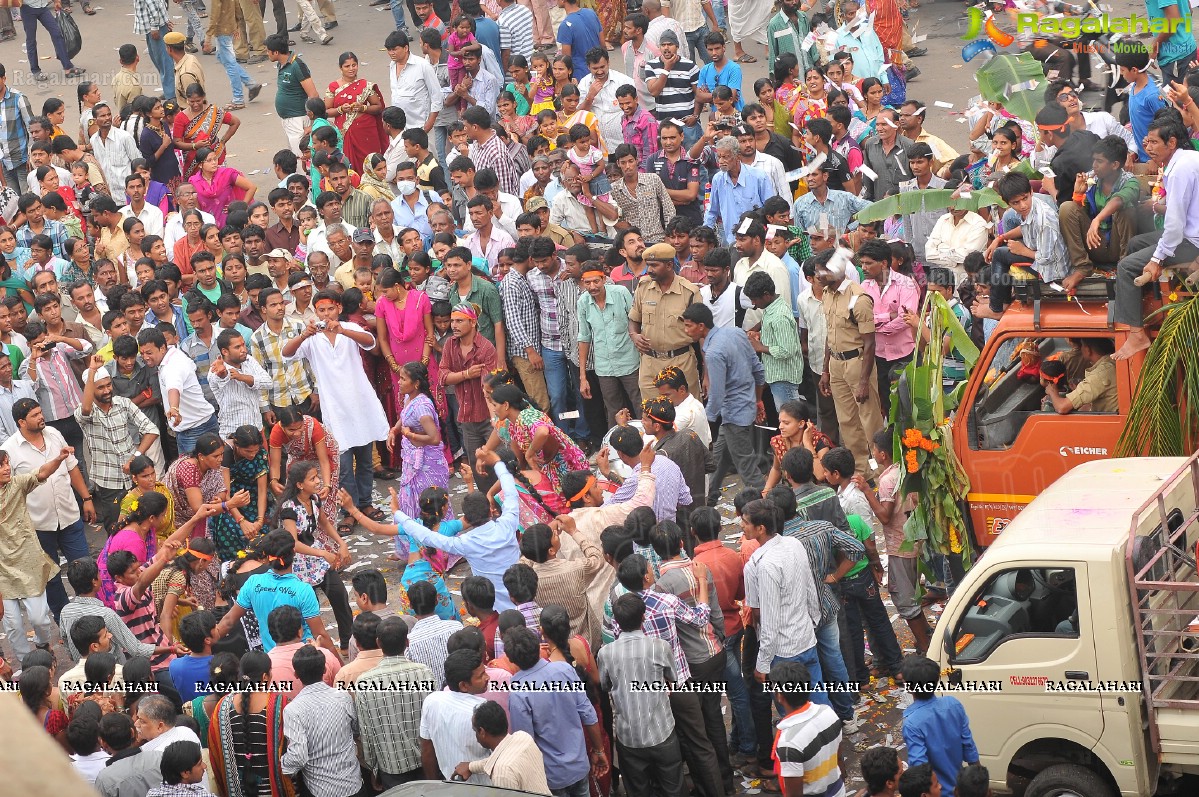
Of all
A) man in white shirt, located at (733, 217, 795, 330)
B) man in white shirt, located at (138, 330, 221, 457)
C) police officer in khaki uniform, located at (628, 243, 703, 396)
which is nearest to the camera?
man in white shirt, located at (138, 330, 221, 457)

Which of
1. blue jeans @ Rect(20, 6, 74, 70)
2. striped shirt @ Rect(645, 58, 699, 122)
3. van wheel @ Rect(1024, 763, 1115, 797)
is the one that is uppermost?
blue jeans @ Rect(20, 6, 74, 70)

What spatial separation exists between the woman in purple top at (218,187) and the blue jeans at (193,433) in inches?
181

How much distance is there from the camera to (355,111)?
53.5 feet

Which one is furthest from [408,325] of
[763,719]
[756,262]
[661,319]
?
[763,719]

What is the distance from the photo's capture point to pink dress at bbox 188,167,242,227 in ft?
50.6

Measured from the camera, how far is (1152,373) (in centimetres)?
831

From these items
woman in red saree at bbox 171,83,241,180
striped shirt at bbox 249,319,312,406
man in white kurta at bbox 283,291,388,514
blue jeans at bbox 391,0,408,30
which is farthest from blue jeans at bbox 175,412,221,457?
blue jeans at bbox 391,0,408,30

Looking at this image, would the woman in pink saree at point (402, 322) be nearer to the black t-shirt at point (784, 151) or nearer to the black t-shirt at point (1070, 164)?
the black t-shirt at point (784, 151)

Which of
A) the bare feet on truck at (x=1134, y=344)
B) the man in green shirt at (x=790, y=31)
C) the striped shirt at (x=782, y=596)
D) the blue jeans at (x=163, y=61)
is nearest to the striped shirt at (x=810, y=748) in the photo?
the striped shirt at (x=782, y=596)

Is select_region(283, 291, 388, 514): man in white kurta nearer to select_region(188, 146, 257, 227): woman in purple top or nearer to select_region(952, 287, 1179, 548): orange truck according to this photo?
select_region(188, 146, 257, 227): woman in purple top

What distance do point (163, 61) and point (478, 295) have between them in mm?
9842

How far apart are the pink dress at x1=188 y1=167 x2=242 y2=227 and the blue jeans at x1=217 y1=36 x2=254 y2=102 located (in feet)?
18.2

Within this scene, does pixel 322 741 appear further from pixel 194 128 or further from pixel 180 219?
pixel 194 128

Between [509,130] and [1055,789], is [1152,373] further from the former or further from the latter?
[509,130]
